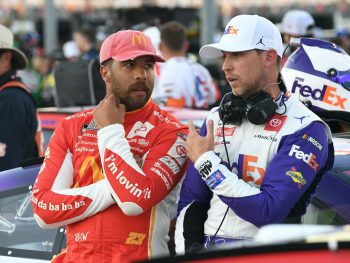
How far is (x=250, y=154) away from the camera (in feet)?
13.0

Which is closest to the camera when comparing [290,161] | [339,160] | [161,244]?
[290,161]

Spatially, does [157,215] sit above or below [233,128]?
below

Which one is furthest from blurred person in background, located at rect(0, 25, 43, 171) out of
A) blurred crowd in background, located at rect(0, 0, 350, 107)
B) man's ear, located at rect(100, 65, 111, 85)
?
man's ear, located at rect(100, 65, 111, 85)

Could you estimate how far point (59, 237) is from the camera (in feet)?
15.8

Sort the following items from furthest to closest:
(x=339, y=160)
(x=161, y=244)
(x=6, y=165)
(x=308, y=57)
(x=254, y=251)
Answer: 1. (x=6, y=165)
2. (x=308, y=57)
3. (x=339, y=160)
4. (x=161, y=244)
5. (x=254, y=251)

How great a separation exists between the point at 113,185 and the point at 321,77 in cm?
204

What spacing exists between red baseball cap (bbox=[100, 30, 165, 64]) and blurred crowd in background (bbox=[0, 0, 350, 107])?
4.41 ft

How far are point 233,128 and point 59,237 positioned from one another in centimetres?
123

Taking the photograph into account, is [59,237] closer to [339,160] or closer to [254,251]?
[339,160]

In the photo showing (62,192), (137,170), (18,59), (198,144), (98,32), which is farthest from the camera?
(98,32)

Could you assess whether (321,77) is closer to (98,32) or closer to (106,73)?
(106,73)

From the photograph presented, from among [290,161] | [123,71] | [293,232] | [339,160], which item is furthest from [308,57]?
[293,232]

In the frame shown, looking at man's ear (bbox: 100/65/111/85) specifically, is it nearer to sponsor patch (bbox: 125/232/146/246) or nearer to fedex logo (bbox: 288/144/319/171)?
sponsor patch (bbox: 125/232/146/246)

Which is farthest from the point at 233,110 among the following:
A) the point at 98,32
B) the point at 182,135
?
the point at 98,32
